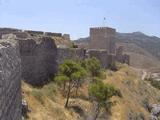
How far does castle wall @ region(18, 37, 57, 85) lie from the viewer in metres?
28.5

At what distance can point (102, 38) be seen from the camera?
192 ft

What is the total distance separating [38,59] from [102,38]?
28887 mm

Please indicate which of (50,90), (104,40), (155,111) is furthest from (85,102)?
(104,40)

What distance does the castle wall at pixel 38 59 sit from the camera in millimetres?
28484

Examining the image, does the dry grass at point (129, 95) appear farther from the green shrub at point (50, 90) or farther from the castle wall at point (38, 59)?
the castle wall at point (38, 59)

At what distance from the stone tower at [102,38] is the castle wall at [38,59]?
83.6ft

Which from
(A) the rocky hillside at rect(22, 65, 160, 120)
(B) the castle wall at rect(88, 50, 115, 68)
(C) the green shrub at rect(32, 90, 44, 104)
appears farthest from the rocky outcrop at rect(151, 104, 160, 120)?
(C) the green shrub at rect(32, 90, 44, 104)

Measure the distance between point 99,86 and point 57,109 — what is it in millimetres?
3506

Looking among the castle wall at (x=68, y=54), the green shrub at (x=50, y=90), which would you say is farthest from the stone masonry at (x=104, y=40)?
the green shrub at (x=50, y=90)

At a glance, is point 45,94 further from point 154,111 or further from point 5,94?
point 5,94

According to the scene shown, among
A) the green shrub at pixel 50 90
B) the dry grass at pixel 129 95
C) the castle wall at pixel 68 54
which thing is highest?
the castle wall at pixel 68 54

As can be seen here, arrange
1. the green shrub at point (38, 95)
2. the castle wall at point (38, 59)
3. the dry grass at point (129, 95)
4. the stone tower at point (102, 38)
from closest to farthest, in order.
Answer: the green shrub at point (38, 95), the castle wall at point (38, 59), the dry grass at point (129, 95), the stone tower at point (102, 38)

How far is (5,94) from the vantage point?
25.4 ft

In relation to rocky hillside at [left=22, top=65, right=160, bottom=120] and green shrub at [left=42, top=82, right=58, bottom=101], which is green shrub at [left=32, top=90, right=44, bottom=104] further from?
green shrub at [left=42, top=82, right=58, bottom=101]
